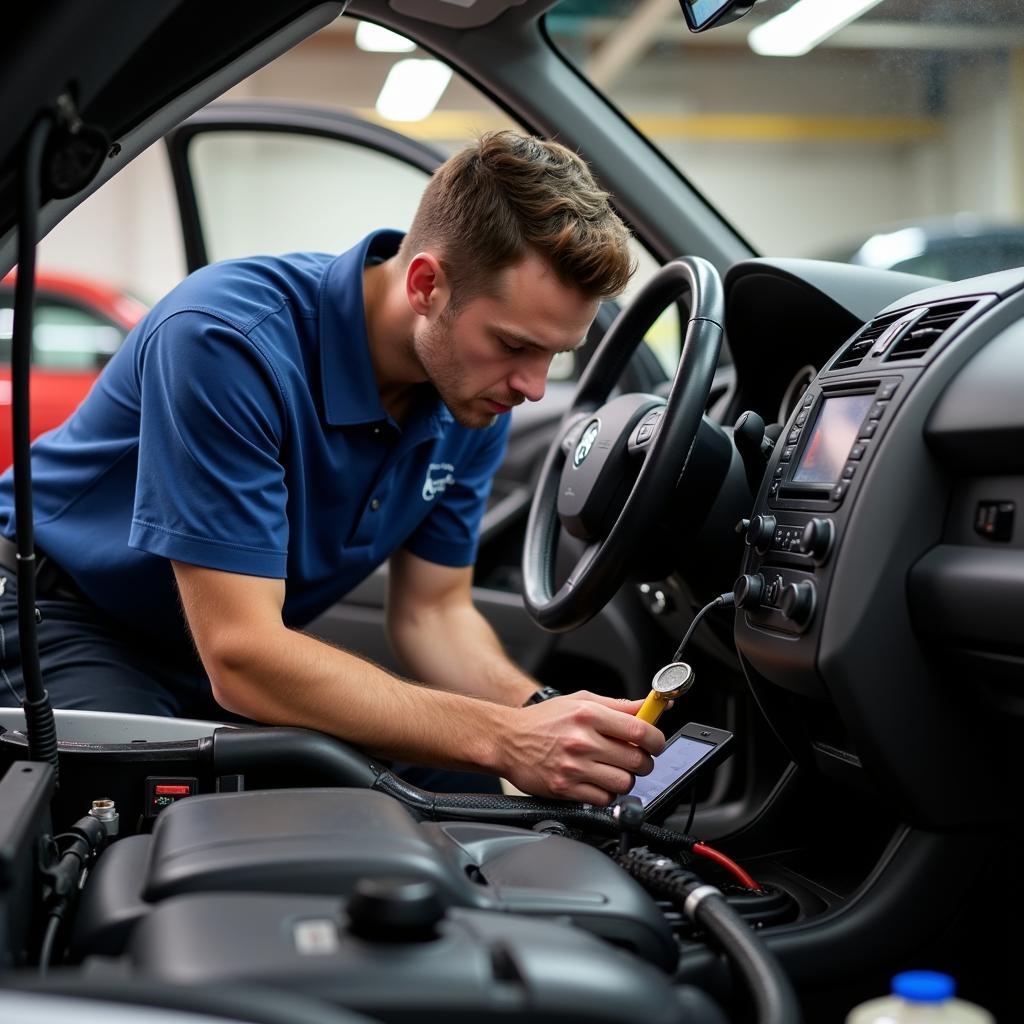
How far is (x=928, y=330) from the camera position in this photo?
112 cm

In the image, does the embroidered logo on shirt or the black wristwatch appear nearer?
the black wristwatch

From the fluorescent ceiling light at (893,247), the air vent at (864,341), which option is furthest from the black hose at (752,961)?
the fluorescent ceiling light at (893,247)

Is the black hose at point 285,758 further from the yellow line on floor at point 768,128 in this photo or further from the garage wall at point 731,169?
the yellow line on floor at point 768,128

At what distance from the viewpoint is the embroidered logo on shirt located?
5.21 ft

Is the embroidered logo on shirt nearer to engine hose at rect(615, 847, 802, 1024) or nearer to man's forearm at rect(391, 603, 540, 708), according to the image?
man's forearm at rect(391, 603, 540, 708)

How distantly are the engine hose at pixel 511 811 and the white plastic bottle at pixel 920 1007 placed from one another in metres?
0.35

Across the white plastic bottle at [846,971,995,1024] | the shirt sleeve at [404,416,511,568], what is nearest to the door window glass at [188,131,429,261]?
the shirt sleeve at [404,416,511,568]

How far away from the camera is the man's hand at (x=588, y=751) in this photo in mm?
1124

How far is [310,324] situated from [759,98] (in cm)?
751

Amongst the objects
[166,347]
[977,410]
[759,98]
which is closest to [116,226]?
[759,98]

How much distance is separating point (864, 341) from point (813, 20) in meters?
0.74

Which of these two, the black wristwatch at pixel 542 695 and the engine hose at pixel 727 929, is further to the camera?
the black wristwatch at pixel 542 695

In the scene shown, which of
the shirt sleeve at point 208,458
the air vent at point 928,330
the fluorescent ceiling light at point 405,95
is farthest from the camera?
the fluorescent ceiling light at point 405,95

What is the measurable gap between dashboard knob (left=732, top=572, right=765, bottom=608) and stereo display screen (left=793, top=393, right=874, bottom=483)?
10 centimetres
